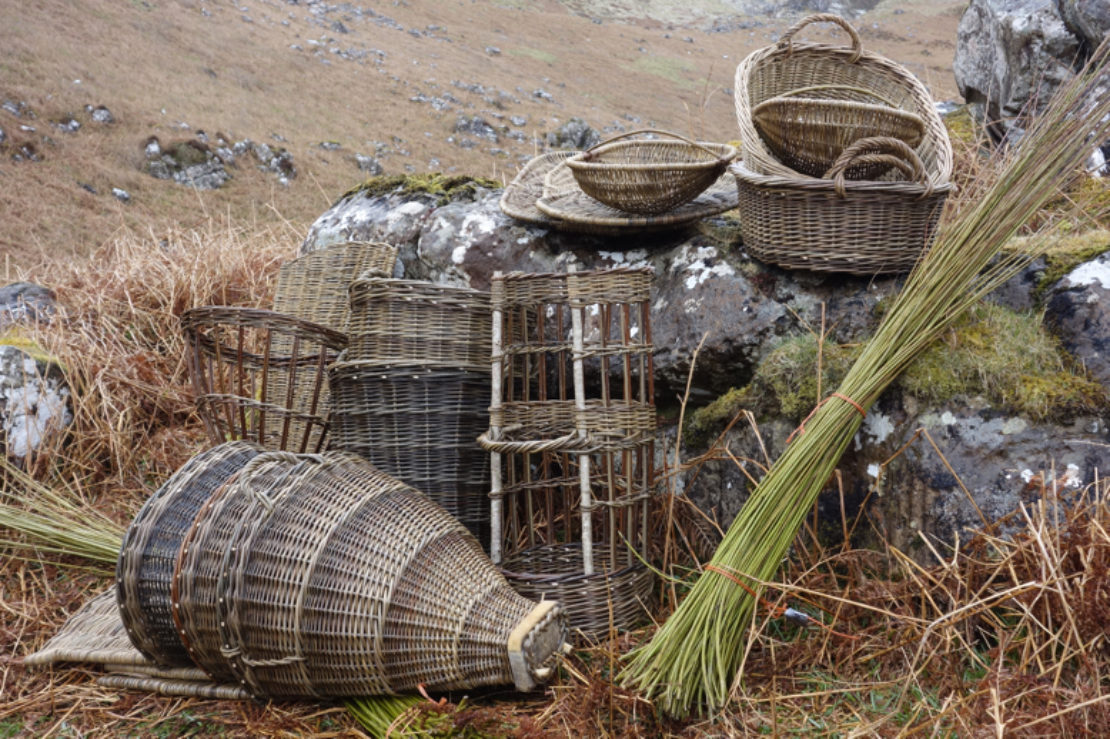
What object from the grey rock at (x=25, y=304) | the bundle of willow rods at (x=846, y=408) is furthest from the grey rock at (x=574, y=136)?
the bundle of willow rods at (x=846, y=408)

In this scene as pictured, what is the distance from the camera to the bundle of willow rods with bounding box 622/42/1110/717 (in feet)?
6.20

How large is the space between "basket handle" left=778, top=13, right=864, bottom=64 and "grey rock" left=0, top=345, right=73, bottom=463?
363 centimetres

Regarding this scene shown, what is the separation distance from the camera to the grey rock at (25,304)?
4.41 metres

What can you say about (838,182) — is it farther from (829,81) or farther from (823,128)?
(829,81)

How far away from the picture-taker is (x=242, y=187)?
13773mm

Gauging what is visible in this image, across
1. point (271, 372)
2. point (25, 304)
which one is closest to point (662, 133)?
point (271, 372)

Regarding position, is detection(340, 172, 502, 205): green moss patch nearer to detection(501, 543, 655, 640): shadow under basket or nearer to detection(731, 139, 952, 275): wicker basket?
detection(731, 139, 952, 275): wicker basket

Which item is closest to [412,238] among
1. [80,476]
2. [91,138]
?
[80,476]

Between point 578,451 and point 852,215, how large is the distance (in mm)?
1174

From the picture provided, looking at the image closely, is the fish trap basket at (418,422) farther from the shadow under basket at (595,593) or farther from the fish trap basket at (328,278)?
the fish trap basket at (328,278)

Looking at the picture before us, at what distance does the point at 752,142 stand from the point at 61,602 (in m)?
3.01

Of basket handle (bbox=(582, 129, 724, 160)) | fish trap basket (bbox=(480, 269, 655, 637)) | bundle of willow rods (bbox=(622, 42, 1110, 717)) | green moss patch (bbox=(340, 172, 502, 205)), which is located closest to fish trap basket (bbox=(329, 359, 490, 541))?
fish trap basket (bbox=(480, 269, 655, 637))

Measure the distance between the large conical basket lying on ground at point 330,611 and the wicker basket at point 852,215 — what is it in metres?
1.47

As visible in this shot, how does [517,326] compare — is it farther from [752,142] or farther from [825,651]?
[825,651]
